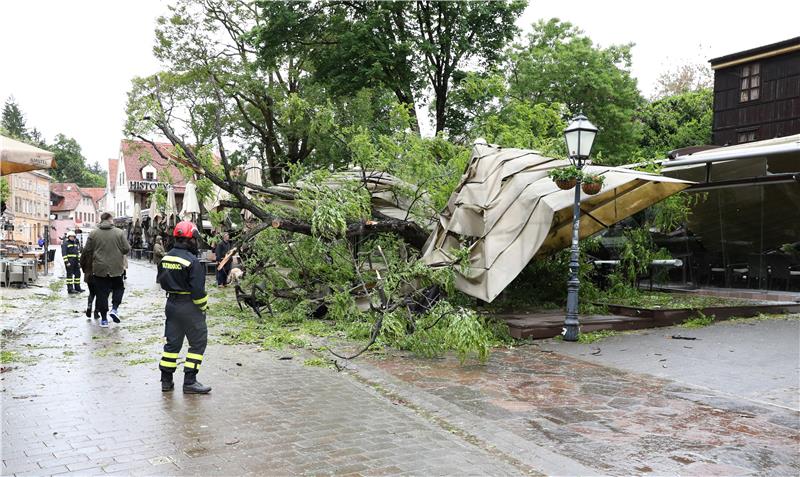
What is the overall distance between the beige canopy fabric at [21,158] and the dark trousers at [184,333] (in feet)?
12.1

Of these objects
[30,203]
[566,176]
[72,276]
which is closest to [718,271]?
[566,176]

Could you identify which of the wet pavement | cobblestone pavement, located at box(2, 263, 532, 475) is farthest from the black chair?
cobblestone pavement, located at box(2, 263, 532, 475)

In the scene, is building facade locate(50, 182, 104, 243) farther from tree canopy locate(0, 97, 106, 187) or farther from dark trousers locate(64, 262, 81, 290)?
dark trousers locate(64, 262, 81, 290)

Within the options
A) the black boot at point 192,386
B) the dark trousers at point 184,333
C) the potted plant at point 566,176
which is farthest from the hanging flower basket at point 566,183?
the black boot at point 192,386

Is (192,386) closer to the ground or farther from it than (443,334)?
closer to the ground

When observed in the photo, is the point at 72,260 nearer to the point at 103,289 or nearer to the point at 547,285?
the point at 103,289

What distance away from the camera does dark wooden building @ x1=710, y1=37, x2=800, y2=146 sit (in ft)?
86.0

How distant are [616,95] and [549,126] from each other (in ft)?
47.5

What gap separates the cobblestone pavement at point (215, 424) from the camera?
4.45m

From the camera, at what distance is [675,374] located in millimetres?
7402

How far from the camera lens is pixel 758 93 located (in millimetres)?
27562

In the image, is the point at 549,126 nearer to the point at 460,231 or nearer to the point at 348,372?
the point at 460,231

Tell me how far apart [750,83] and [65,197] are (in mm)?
97572

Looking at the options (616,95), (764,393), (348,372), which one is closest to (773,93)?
(616,95)
